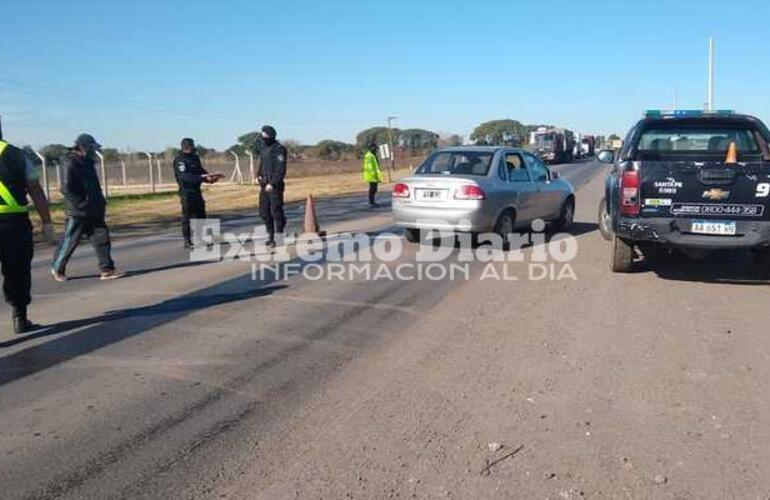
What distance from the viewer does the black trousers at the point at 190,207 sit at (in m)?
11.3

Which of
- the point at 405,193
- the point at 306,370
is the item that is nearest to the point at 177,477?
the point at 306,370

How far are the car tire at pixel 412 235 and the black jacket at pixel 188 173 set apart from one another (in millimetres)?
3426

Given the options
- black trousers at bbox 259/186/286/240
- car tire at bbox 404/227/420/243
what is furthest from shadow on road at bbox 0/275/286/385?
car tire at bbox 404/227/420/243

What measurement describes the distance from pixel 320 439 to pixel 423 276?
5.15 meters

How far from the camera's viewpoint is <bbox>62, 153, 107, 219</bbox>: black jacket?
29.2 ft

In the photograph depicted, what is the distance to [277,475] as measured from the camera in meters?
3.60

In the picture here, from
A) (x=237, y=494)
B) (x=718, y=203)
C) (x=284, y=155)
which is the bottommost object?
(x=237, y=494)

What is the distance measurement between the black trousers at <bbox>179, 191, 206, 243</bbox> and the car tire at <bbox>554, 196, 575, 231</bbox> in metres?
6.40

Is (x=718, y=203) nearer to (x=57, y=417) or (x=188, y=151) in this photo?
(x=57, y=417)

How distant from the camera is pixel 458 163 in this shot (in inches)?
459

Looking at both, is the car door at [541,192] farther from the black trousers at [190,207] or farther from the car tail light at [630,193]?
the black trousers at [190,207]

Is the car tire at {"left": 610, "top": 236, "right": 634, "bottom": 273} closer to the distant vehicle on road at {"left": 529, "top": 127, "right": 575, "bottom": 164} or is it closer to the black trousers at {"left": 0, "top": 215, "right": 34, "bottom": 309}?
the black trousers at {"left": 0, "top": 215, "right": 34, "bottom": 309}

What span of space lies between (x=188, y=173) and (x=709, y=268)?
766 centimetres

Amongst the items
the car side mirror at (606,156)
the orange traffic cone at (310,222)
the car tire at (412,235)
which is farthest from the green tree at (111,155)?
the car side mirror at (606,156)
